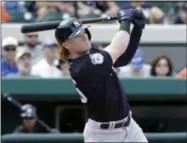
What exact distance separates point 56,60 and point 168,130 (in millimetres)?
1683

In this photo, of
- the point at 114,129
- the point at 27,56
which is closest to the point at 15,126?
the point at 27,56

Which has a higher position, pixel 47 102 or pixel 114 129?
pixel 114 129

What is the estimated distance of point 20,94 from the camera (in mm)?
7461

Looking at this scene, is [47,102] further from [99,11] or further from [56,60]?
[99,11]

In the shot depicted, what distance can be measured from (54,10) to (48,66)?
1.27 m

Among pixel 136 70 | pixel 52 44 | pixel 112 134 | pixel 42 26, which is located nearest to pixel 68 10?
pixel 52 44

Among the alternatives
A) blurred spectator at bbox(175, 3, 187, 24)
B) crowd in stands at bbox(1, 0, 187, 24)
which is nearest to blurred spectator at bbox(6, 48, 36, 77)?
crowd in stands at bbox(1, 0, 187, 24)

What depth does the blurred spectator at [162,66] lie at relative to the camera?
7605mm

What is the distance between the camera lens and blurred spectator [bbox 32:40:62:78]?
7605 millimetres

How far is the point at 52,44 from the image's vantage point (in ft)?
25.2

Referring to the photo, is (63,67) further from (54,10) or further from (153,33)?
(153,33)

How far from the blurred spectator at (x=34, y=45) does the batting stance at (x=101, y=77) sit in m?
3.50

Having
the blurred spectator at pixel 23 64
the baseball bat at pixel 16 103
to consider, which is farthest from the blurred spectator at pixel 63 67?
the baseball bat at pixel 16 103

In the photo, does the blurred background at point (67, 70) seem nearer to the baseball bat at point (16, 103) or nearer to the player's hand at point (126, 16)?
the baseball bat at point (16, 103)
